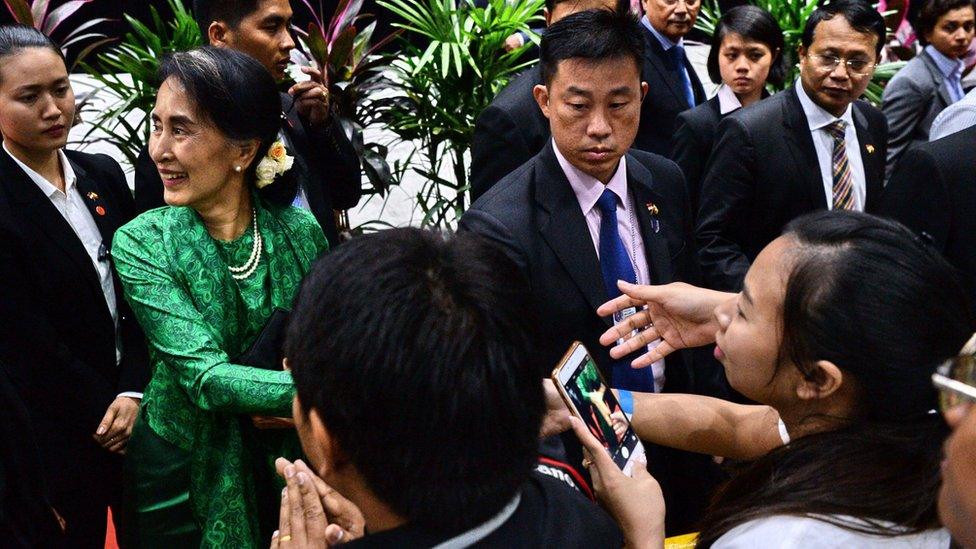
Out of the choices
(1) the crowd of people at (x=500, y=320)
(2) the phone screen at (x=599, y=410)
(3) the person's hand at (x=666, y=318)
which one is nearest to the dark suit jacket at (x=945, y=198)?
(1) the crowd of people at (x=500, y=320)

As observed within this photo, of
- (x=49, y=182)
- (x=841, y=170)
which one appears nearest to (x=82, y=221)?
(x=49, y=182)

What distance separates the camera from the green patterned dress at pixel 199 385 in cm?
221

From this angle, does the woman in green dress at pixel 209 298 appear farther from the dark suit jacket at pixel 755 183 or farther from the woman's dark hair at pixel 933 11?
the woman's dark hair at pixel 933 11

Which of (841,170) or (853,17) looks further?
(853,17)

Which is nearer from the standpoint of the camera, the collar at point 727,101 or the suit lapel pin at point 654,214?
the suit lapel pin at point 654,214

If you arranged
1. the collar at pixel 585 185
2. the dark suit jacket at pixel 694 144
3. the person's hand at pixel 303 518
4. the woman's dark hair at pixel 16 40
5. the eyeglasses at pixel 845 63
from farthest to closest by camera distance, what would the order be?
the dark suit jacket at pixel 694 144
the eyeglasses at pixel 845 63
the woman's dark hair at pixel 16 40
the collar at pixel 585 185
the person's hand at pixel 303 518

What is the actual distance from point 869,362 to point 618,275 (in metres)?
1.01

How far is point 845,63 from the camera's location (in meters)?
3.88

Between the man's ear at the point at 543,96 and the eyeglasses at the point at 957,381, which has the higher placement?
the eyeglasses at the point at 957,381

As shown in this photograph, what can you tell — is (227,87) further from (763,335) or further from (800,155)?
(800,155)

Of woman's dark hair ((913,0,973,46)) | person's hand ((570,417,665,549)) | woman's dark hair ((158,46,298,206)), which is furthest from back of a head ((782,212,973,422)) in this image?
woman's dark hair ((913,0,973,46))

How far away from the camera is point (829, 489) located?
4.95 ft

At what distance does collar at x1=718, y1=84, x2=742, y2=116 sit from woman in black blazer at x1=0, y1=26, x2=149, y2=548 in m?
2.50

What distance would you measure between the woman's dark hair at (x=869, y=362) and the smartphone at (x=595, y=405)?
194 millimetres
